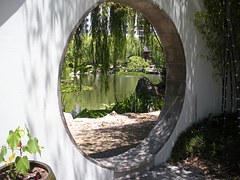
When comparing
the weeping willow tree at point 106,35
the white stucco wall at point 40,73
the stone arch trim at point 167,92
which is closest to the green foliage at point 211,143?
the stone arch trim at point 167,92

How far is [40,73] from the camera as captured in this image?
2359 mm

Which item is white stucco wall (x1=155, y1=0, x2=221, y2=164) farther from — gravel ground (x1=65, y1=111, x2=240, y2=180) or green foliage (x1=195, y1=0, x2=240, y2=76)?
gravel ground (x1=65, y1=111, x2=240, y2=180)

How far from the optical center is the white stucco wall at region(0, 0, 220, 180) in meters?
2.18

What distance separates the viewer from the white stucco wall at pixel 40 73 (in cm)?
218

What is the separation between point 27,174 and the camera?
1.90 m

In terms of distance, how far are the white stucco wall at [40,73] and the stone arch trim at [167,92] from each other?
26.1 inches

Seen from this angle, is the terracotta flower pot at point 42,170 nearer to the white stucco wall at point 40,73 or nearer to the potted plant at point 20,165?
the potted plant at point 20,165

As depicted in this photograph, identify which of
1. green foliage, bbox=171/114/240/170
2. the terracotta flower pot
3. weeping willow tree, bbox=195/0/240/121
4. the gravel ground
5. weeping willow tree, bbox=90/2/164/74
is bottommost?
the gravel ground

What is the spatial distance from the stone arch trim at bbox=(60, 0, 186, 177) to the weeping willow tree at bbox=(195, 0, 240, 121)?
50 centimetres

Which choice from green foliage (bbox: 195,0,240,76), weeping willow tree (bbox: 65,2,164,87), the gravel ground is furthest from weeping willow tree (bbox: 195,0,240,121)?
weeping willow tree (bbox: 65,2,164,87)

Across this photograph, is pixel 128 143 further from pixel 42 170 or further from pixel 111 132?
pixel 42 170

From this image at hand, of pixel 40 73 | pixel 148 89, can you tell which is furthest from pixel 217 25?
pixel 148 89

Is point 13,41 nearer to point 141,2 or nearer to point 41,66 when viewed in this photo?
point 41,66

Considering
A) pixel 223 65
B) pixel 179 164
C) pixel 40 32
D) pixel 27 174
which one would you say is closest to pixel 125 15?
pixel 223 65
